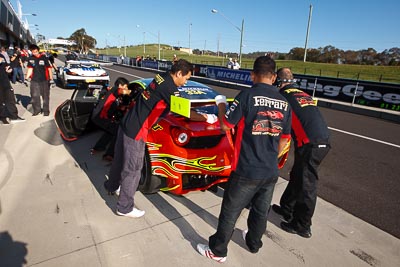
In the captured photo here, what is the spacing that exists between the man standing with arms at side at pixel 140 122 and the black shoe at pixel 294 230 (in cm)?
145

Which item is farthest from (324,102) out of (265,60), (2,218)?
(2,218)

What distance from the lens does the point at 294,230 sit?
3057 mm

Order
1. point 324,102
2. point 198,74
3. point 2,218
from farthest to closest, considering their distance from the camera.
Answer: point 198,74
point 324,102
point 2,218

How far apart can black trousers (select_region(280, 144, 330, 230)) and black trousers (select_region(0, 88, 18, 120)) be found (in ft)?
21.9

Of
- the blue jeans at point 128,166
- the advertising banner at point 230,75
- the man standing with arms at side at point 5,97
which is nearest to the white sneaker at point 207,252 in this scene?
the blue jeans at point 128,166

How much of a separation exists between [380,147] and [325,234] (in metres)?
4.42

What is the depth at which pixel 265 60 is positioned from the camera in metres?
2.25

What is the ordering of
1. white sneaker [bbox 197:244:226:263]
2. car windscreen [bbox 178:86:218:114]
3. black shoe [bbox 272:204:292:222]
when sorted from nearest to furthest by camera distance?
white sneaker [bbox 197:244:226:263] < black shoe [bbox 272:204:292:222] < car windscreen [bbox 178:86:218:114]

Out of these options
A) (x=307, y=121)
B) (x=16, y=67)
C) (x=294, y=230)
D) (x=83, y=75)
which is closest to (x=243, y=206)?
(x=294, y=230)

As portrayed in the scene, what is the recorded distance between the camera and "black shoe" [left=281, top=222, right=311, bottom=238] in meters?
3.00

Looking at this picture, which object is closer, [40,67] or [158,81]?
[158,81]

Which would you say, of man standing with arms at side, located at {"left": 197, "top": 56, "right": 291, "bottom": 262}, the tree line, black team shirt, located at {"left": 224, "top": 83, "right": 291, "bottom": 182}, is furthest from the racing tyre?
the tree line

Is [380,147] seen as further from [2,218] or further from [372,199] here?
[2,218]

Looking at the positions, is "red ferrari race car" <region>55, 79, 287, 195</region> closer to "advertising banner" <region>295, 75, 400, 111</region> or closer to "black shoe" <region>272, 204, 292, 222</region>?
"black shoe" <region>272, 204, 292, 222</region>
